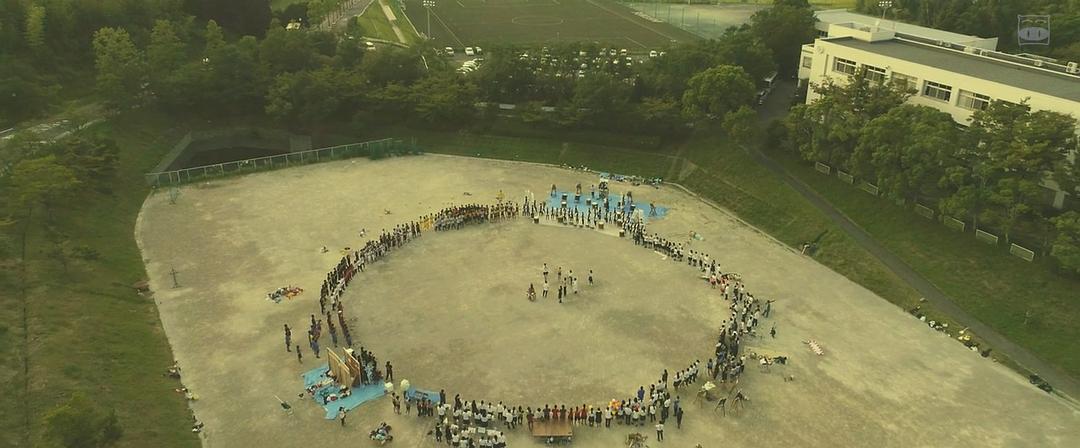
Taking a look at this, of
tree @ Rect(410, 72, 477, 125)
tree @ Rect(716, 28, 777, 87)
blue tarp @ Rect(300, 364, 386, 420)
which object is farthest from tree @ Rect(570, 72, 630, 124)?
blue tarp @ Rect(300, 364, 386, 420)

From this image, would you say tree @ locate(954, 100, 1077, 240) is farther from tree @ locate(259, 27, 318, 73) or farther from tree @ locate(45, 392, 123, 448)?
tree @ locate(259, 27, 318, 73)

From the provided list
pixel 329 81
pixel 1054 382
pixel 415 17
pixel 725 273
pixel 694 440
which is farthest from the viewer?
pixel 415 17

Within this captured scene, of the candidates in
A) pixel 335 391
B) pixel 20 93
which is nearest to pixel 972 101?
pixel 335 391

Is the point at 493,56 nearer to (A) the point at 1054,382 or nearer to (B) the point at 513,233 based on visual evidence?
(B) the point at 513,233

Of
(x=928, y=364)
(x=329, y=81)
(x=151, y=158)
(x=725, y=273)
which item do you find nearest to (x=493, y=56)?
(x=329, y=81)

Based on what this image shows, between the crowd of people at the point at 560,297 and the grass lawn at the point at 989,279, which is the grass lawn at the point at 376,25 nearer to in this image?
the crowd of people at the point at 560,297
